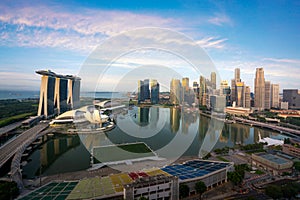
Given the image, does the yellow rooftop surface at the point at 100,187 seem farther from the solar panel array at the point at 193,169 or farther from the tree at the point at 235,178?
the tree at the point at 235,178

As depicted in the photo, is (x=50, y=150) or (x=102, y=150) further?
(x=50, y=150)

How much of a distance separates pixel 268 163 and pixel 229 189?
1497 millimetres

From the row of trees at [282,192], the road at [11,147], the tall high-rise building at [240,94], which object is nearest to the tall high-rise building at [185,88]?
the tall high-rise building at [240,94]

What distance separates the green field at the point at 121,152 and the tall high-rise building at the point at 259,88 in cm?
1262

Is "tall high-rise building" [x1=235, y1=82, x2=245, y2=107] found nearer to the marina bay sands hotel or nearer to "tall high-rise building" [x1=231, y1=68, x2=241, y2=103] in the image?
"tall high-rise building" [x1=231, y1=68, x2=241, y2=103]

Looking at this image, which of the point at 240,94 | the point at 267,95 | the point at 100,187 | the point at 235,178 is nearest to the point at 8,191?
the point at 100,187

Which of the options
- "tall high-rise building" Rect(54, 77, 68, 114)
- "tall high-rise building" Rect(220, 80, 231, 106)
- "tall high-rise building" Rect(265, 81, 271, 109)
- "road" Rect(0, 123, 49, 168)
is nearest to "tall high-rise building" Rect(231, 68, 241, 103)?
"tall high-rise building" Rect(220, 80, 231, 106)

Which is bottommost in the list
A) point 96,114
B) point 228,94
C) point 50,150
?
point 50,150

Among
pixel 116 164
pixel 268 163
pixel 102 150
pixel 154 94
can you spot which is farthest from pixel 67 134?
pixel 154 94

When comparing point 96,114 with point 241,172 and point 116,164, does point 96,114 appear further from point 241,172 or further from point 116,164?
point 241,172

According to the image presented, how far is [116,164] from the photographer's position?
414 centimetres

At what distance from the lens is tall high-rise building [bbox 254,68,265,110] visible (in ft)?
48.3

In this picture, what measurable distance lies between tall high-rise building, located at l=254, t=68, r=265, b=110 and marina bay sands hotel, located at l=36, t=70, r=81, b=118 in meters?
12.8

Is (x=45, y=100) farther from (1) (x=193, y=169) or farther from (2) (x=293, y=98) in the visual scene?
(2) (x=293, y=98)
